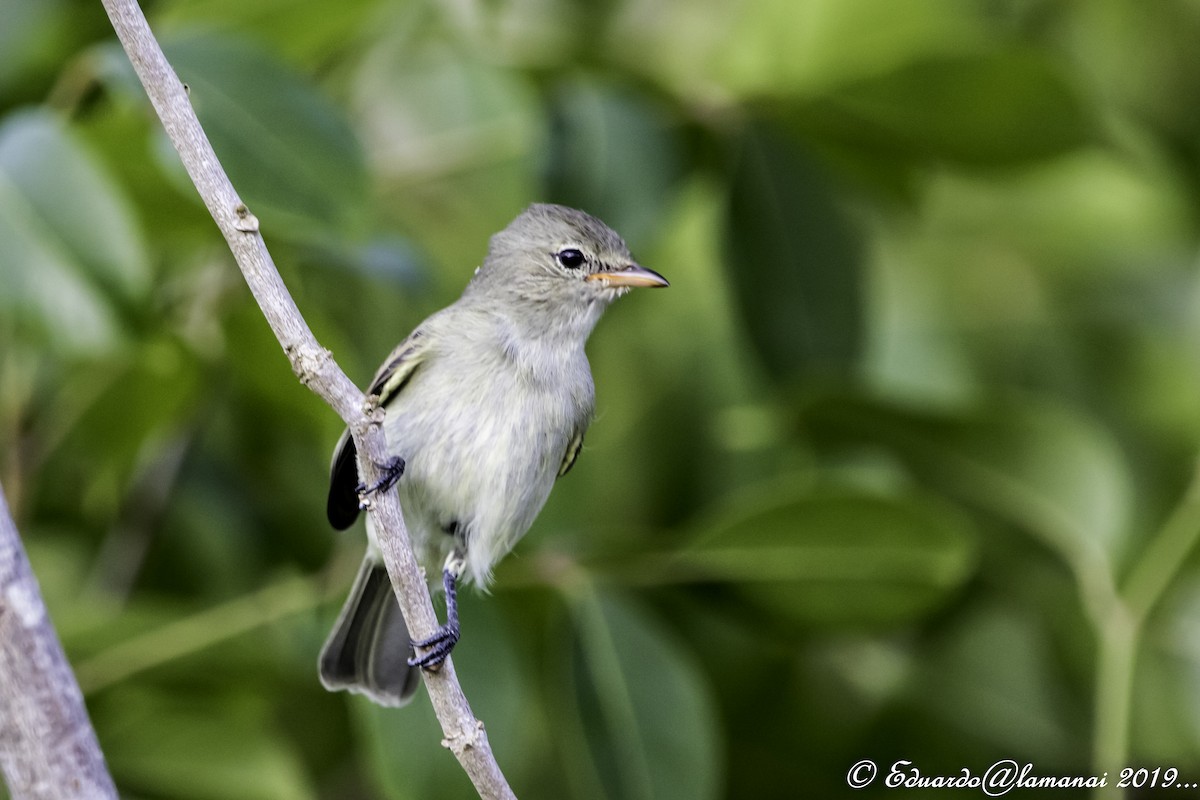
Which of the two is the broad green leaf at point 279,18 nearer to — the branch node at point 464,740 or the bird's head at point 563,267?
the bird's head at point 563,267

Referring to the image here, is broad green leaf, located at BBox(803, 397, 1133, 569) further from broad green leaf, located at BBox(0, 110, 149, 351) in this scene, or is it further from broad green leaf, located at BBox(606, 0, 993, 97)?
broad green leaf, located at BBox(0, 110, 149, 351)

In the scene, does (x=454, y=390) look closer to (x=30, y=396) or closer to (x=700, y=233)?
(x=30, y=396)

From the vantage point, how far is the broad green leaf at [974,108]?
Answer: 9.67 ft

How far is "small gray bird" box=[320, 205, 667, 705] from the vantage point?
2.47m

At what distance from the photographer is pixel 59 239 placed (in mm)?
2395

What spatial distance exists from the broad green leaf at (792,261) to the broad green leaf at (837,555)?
47cm

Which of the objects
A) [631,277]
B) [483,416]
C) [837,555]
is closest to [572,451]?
[483,416]

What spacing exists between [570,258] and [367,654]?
0.92 meters

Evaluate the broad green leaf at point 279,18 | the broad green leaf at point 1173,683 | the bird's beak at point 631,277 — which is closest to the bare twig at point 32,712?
the bird's beak at point 631,277

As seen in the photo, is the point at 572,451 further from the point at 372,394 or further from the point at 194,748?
the point at 194,748

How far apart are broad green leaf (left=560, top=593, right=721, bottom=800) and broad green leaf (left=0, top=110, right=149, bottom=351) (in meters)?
1.13

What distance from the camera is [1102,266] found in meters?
3.83

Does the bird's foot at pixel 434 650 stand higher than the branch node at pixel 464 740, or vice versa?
the bird's foot at pixel 434 650

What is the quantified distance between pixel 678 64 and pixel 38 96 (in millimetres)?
2052
